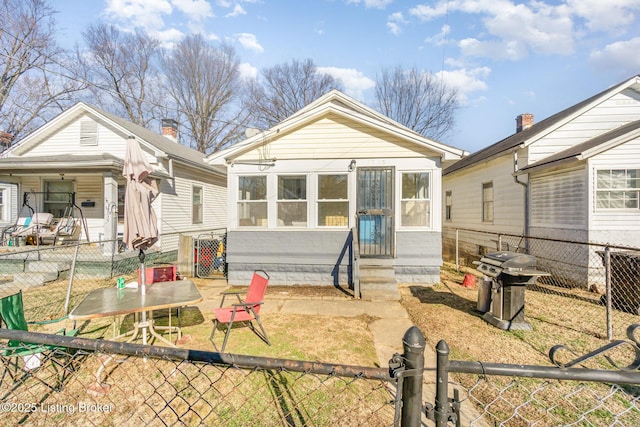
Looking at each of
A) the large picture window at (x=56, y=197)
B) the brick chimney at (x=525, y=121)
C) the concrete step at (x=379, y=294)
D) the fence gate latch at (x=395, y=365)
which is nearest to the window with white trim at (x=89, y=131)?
the large picture window at (x=56, y=197)

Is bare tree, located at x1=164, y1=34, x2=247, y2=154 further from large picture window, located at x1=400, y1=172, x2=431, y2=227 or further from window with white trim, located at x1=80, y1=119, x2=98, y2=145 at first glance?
large picture window, located at x1=400, y1=172, x2=431, y2=227

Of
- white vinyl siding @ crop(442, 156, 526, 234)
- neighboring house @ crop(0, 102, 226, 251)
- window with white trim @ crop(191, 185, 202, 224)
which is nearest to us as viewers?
white vinyl siding @ crop(442, 156, 526, 234)

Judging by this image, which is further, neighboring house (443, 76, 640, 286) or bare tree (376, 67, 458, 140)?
bare tree (376, 67, 458, 140)

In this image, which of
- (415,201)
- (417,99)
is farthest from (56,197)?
(417,99)

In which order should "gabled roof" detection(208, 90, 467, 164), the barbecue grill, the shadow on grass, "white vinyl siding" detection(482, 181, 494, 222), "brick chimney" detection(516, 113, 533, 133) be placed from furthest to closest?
1. "brick chimney" detection(516, 113, 533, 133)
2. "white vinyl siding" detection(482, 181, 494, 222)
3. "gabled roof" detection(208, 90, 467, 164)
4. the shadow on grass
5. the barbecue grill

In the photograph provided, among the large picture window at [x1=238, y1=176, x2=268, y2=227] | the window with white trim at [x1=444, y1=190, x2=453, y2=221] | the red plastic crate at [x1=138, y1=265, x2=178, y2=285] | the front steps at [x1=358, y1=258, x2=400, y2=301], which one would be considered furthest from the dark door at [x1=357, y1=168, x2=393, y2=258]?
the window with white trim at [x1=444, y1=190, x2=453, y2=221]

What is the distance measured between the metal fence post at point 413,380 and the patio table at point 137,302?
11.0ft

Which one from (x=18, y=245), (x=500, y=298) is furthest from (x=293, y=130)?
(x=18, y=245)

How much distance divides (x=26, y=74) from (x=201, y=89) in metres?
11.7

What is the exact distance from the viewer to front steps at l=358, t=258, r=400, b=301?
273 inches

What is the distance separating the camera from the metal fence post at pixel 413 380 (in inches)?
45.5

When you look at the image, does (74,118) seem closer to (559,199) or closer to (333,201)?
(333,201)

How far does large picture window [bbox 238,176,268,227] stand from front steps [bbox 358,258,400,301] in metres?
3.07

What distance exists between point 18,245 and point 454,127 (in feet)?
95.6
